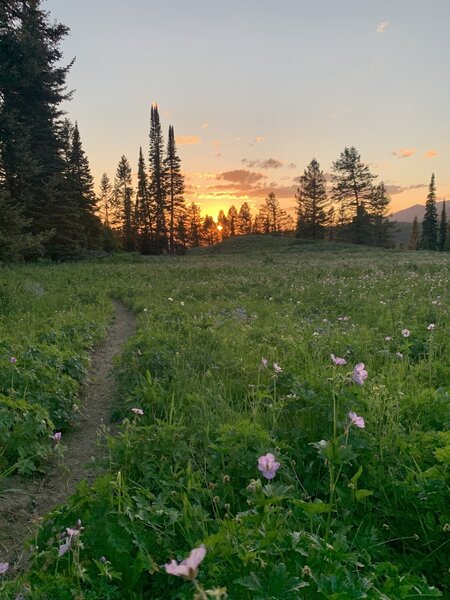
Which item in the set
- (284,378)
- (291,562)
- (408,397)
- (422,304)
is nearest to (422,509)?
(291,562)

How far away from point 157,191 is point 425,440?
217 feet

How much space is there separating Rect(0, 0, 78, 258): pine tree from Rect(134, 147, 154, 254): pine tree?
85.8ft

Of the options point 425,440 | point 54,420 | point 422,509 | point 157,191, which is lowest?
point 54,420

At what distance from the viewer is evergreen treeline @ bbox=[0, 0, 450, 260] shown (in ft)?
69.5

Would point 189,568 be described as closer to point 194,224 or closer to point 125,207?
point 125,207

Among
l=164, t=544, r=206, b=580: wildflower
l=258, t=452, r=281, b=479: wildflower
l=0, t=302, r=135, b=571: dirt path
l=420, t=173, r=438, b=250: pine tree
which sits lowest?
l=0, t=302, r=135, b=571: dirt path

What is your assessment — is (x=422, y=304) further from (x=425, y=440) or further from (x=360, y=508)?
(x=360, y=508)

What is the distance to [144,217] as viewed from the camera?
64750mm

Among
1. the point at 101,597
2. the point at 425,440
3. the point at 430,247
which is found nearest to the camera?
the point at 101,597

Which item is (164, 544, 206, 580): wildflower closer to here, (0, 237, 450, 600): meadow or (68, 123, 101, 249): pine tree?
(0, 237, 450, 600): meadow

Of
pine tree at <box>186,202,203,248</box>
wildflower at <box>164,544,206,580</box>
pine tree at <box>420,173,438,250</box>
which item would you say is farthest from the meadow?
pine tree at <box>186,202,203,248</box>

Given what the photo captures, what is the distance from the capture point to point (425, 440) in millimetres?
3016

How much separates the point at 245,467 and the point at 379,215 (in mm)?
71262

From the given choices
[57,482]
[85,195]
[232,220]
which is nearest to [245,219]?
[232,220]
